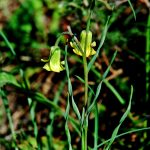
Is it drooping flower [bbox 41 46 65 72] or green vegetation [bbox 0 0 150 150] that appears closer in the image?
drooping flower [bbox 41 46 65 72]

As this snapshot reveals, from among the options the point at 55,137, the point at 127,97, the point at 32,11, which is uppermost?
the point at 32,11

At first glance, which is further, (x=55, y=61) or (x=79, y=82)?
(x=79, y=82)

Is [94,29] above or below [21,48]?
above

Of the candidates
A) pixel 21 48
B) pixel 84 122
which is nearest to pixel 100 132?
pixel 84 122

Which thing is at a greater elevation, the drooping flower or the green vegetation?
the drooping flower

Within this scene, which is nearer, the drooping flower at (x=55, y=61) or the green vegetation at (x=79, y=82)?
the drooping flower at (x=55, y=61)

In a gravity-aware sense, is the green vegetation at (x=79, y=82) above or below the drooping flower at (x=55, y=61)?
below

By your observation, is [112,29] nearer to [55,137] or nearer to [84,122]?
[55,137]

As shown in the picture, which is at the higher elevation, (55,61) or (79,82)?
(55,61)
